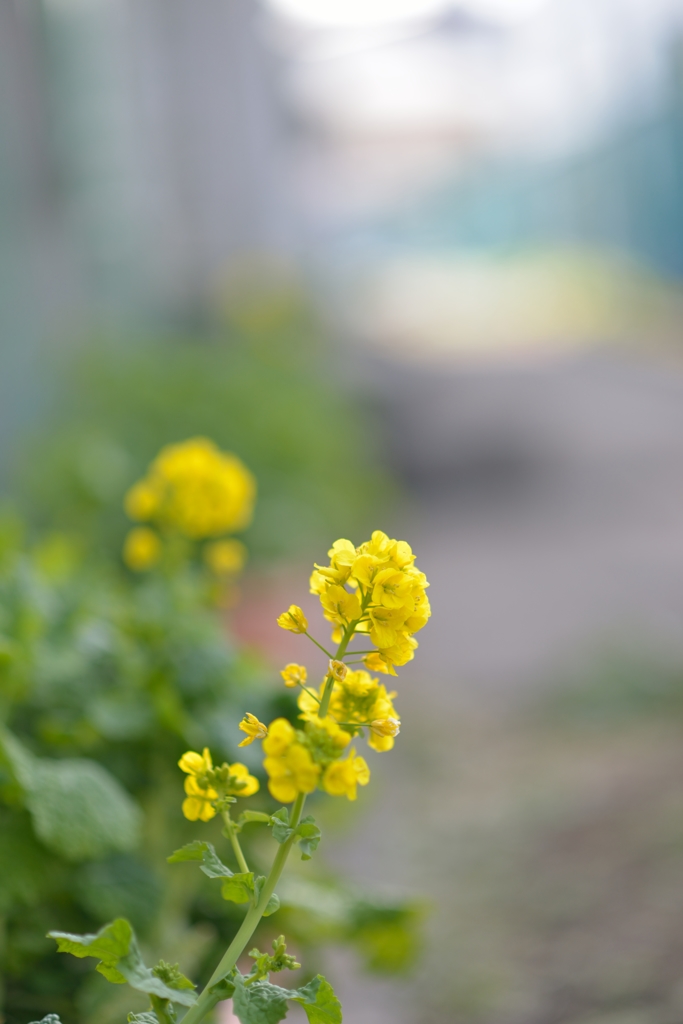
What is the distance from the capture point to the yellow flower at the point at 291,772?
0.64 m

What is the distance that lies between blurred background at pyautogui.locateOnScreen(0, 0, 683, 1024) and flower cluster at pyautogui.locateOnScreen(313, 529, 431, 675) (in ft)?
1.76

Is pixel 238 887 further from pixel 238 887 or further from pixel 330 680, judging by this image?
pixel 330 680

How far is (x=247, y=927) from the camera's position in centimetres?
68

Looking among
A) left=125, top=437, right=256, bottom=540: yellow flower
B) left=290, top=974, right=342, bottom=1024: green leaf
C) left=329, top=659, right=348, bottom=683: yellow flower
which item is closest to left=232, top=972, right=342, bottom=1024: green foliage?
left=290, top=974, right=342, bottom=1024: green leaf

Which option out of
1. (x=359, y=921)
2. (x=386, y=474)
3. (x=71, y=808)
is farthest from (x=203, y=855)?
(x=386, y=474)

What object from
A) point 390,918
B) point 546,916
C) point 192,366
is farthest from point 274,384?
point 390,918

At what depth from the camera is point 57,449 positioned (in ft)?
A: 11.1

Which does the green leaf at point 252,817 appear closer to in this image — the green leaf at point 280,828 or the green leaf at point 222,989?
the green leaf at point 280,828

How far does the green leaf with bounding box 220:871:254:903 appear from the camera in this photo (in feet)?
2.29

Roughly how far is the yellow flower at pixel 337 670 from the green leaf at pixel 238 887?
0.15 metres

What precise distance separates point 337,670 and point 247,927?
0.18 metres

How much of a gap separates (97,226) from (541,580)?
3.22m

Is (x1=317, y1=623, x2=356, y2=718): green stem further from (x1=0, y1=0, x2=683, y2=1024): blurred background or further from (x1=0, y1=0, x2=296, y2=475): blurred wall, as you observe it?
(x1=0, y1=0, x2=296, y2=475): blurred wall

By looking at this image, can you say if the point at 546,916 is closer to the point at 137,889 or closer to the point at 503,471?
the point at 137,889
